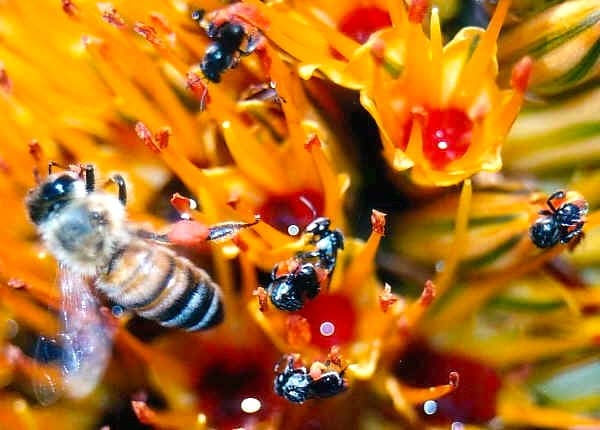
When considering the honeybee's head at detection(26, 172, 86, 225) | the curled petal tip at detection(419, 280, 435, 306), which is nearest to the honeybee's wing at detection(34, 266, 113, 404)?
the honeybee's head at detection(26, 172, 86, 225)

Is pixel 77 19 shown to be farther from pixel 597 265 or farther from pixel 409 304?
pixel 597 265

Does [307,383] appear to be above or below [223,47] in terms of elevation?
below

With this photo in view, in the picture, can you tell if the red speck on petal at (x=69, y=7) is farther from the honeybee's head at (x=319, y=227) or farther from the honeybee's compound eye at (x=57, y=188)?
the honeybee's head at (x=319, y=227)

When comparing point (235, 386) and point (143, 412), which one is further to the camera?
point (235, 386)

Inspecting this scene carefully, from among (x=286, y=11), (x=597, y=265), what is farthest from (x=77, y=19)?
(x=597, y=265)

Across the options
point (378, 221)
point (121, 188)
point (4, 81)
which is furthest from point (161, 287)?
point (4, 81)

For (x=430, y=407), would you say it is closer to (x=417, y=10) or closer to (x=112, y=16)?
(x=417, y=10)

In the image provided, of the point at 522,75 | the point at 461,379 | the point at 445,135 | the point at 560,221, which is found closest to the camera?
the point at 522,75
